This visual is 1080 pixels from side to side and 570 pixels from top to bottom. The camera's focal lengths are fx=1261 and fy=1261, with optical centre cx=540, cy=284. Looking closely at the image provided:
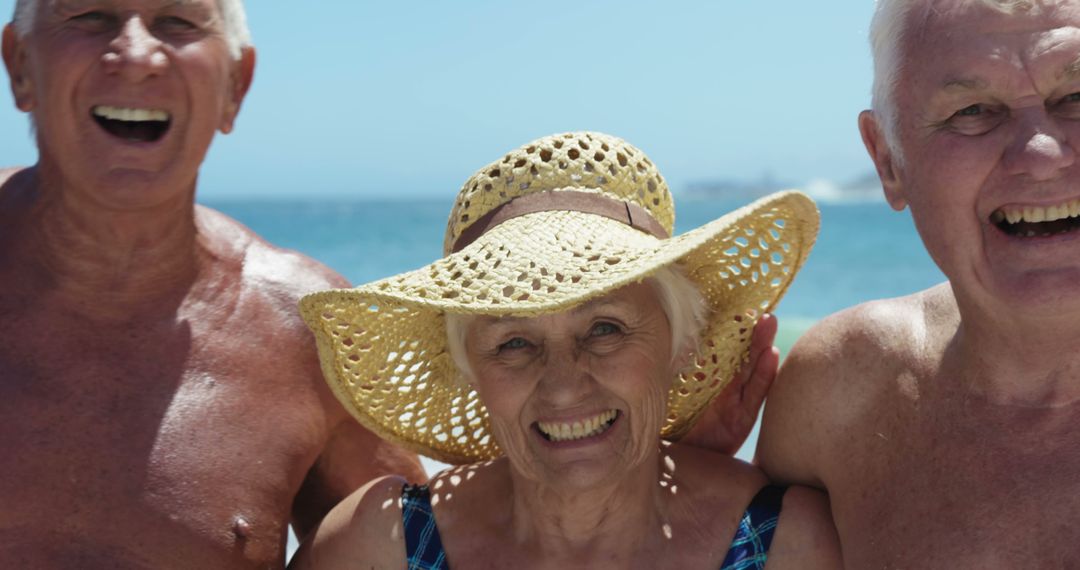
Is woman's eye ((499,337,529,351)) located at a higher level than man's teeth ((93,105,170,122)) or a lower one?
lower

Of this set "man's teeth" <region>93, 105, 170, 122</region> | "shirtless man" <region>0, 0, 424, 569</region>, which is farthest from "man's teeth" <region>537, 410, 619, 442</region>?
"man's teeth" <region>93, 105, 170, 122</region>

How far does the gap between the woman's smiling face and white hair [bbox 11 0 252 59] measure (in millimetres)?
1089

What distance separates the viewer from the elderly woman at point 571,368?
2799 millimetres

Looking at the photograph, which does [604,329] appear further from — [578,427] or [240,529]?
[240,529]

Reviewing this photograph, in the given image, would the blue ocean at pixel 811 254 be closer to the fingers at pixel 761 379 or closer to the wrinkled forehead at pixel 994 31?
the fingers at pixel 761 379

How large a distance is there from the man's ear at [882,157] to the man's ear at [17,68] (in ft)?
6.77

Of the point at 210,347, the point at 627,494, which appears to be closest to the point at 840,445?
the point at 627,494

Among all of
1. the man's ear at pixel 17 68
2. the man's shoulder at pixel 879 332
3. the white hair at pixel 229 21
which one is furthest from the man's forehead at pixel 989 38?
the man's ear at pixel 17 68

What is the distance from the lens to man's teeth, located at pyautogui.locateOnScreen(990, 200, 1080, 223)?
2469 mm

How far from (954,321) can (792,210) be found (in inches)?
17.5

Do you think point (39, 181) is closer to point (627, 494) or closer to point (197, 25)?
point (197, 25)

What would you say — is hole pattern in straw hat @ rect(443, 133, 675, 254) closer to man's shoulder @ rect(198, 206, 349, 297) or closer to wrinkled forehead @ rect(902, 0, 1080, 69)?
man's shoulder @ rect(198, 206, 349, 297)

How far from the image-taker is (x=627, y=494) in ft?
9.73

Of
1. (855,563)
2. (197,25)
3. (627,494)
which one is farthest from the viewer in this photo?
(197,25)
